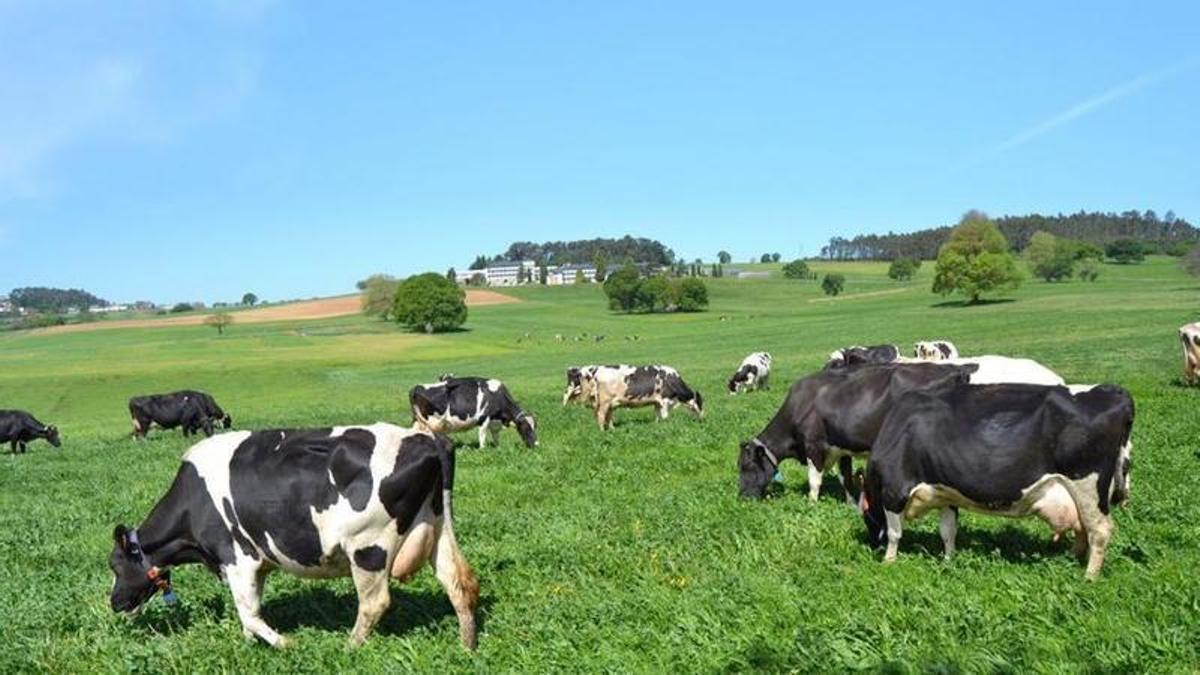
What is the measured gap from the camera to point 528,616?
866cm

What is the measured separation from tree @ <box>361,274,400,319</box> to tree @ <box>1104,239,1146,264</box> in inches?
5019

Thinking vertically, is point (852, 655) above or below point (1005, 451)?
below

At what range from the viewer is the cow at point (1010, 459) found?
875 centimetres

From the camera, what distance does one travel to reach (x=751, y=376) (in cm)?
3503

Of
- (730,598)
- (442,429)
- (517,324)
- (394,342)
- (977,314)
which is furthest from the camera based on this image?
(517,324)

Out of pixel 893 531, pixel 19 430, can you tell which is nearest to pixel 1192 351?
pixel 893 531

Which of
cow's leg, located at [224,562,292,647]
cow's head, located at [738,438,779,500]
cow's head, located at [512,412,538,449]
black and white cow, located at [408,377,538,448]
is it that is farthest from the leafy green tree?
cow's leg, located at [224,562,292,647]

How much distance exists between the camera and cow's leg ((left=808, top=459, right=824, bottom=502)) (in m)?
13.5

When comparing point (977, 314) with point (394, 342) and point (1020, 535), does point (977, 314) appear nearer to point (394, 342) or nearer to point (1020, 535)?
point (394, 342)

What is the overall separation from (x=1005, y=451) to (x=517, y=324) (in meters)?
106

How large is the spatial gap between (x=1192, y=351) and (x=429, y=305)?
297 ft

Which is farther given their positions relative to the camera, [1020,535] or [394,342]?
[394,342]

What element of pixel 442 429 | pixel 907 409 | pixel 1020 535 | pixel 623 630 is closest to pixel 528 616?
pixel 623 630

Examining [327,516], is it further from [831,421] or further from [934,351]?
[934,351]
